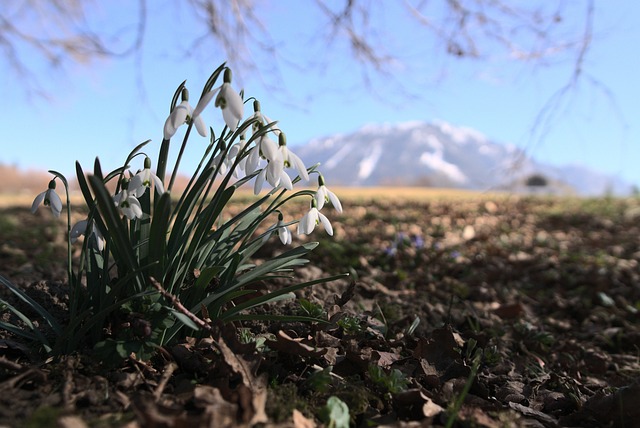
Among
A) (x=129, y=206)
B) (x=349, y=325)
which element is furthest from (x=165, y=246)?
(x=349, y=325)

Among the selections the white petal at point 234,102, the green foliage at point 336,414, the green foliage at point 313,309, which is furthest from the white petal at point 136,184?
the green foliage at point 336,414

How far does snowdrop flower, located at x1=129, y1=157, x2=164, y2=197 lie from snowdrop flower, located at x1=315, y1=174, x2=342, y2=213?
0.54 metres

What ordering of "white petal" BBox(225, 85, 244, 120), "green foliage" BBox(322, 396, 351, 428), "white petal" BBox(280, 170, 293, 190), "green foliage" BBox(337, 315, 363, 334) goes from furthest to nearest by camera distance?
1. "green foliage" BBox(337, 315, 363, 334)
2. "white petal" BBox(280, 170, 293, 190)
3. "white petal" BBox(225, 85, 244, 120)
4. "green foliage" BBox(322, 396, 351, 428)

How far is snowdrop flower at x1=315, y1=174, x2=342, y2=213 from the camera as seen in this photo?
5.83 feet

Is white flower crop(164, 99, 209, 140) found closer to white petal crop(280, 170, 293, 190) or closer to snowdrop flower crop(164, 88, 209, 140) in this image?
snowdrop flower crop(164, 88, 209, 140)

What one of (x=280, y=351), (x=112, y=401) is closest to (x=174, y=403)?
(x=112, y=401)

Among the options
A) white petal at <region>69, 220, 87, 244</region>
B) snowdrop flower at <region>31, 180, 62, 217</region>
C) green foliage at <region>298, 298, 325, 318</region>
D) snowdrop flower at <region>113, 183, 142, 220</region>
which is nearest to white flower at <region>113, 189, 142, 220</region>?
snowdrop flower at <region>113, 183, 142, 220</region>

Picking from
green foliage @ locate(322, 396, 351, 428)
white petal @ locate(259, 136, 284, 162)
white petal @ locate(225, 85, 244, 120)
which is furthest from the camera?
white petal @ locate(259, 136, 284, 162)

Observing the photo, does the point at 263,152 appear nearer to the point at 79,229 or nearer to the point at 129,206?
the point at 129,206

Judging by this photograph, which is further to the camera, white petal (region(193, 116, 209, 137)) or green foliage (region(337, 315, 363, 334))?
green foliage (region(337, 315, 363, 334))

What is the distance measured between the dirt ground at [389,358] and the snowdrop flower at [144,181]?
0.53 metres

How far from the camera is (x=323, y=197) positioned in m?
1.80

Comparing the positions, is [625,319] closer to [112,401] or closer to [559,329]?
[559,329]

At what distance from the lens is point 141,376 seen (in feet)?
5.09
